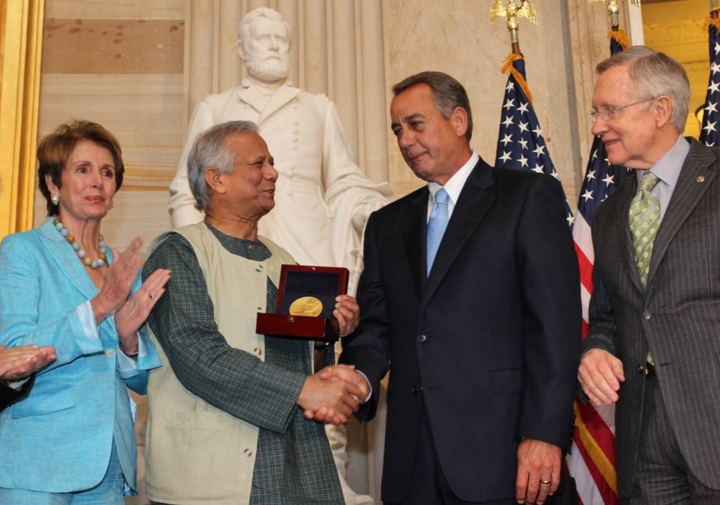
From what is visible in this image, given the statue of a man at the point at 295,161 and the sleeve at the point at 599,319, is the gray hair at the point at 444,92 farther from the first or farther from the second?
the statue of a man at the point at 295,161

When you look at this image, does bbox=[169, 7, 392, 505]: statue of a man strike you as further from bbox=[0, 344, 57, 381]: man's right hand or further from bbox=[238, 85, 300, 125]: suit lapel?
bbox=[0, 344, 57, 381]: man's right hand

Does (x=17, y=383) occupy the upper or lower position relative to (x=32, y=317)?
lower

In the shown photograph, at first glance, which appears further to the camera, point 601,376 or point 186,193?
point 186,193

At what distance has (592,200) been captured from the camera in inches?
187

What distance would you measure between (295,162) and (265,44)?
2.07 ft

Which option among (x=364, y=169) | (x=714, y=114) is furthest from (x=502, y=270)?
(x=364, y=169)

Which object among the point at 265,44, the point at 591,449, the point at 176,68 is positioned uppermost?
the point at 176,68

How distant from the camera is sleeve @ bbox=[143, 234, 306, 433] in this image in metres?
2.50

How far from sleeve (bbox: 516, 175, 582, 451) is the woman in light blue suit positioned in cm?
108

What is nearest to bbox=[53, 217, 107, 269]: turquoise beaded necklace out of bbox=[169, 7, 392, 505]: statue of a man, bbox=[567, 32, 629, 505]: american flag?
bbox=[169, 7, 392, 505]: statue of a man

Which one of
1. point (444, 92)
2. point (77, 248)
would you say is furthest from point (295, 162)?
point (77, 248)

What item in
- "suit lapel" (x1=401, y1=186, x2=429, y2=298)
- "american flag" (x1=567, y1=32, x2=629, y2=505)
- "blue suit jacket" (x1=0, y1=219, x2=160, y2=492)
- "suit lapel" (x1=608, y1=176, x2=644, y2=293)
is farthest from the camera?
"american flag" (x1=567, y1=32, x2=629, y2=505)

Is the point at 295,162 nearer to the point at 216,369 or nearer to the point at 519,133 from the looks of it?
the point at 519,133

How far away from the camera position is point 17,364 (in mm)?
2406
